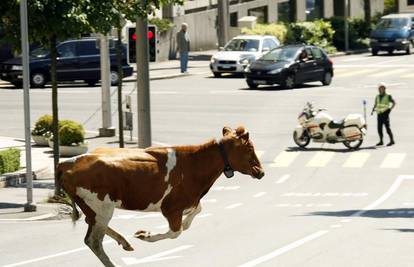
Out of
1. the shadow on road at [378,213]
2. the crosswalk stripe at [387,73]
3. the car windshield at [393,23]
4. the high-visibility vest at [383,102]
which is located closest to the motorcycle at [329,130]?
the high-visibility vest at [383,102]

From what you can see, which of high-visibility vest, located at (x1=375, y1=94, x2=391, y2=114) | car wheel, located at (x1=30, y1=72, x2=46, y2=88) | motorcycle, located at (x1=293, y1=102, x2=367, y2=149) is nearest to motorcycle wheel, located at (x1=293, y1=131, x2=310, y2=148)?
motorcycle, located at (x1=293, y1=102, x2=367, y2=149)

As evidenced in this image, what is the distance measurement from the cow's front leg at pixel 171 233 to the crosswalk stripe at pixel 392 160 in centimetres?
1819

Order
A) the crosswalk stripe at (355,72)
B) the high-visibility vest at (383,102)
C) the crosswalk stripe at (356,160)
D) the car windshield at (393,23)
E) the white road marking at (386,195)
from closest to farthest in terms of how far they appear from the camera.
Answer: the white road marking at (386,195)
the crosswalk stripe at (356,160)
the high-visibility vest at (383,102)
the crosswalk stripe at (355,72)
the car windshield at (393,23)

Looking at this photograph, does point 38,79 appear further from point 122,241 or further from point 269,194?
point 122,241

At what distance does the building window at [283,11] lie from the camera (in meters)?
83.8

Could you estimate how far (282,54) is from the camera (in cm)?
4794

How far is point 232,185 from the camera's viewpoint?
2723 cm

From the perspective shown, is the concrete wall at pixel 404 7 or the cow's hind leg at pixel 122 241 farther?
the concrete wall at pixel 404 7

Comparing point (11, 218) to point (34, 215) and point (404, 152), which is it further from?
point (404, 152)

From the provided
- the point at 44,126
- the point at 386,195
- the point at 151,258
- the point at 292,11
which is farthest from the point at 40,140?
the point at 292,11

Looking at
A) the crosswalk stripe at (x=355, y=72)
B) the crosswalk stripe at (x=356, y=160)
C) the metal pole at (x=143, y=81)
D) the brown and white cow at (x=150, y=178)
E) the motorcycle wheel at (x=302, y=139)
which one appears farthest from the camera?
the crosswalk stripe at (x=355, y=72)

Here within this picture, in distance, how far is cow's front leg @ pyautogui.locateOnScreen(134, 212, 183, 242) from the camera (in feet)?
37.5

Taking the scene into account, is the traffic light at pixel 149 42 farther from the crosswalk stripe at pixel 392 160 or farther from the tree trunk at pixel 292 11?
the tree trunk at pixel 292 11

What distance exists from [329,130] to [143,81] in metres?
5.55
